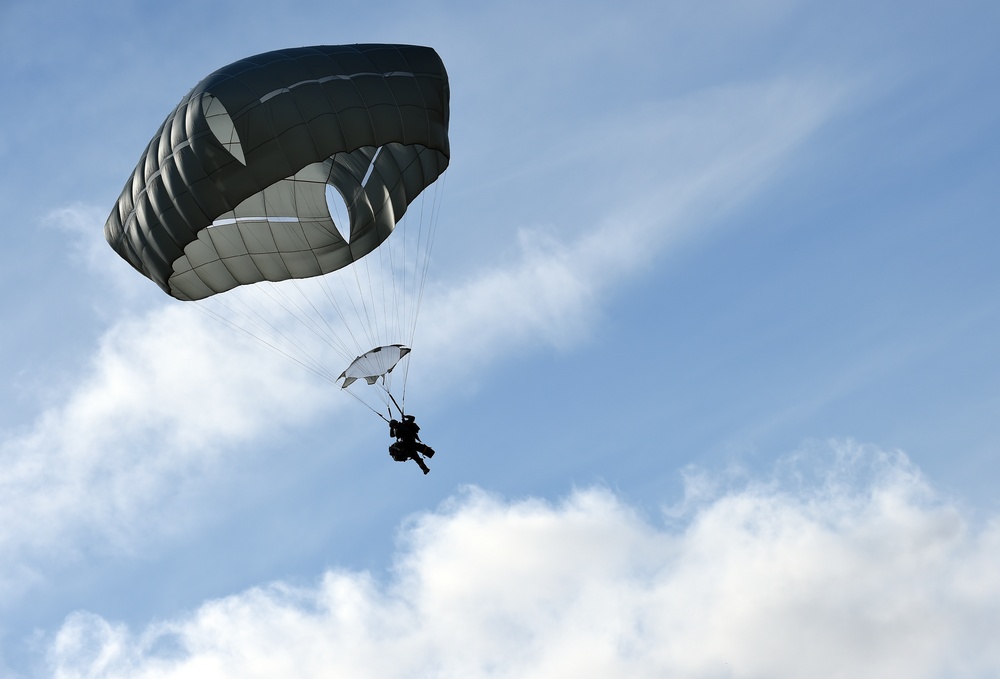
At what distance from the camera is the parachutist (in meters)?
27.0

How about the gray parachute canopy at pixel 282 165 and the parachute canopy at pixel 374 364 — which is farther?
the parachute canopy at pixel 374 364

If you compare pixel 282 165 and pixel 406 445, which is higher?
pixel 282 165

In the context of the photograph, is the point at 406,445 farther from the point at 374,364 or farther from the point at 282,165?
the point at 282,165

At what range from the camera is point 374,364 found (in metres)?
27.9

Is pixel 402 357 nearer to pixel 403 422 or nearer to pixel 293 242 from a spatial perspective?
pixel 403 422

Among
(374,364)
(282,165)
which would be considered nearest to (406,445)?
(374,364)

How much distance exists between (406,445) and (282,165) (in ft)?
Result: 22.9

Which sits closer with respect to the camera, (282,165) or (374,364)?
(282,165)

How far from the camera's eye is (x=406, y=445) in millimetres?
27016

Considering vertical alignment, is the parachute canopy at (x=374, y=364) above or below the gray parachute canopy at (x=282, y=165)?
below

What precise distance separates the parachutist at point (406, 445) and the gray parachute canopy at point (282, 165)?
167 inches

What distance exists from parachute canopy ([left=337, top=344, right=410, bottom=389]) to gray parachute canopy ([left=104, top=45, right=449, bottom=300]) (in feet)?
7.55

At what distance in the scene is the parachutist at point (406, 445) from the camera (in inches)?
1063

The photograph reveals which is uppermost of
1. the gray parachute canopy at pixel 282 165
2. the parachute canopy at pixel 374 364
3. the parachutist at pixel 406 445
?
the gray parachute canopy at pixel 282 165
